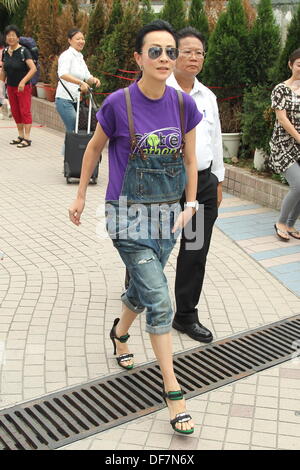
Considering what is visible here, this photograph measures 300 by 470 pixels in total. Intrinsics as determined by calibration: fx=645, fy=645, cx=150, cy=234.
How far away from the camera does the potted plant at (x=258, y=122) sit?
24.3 ft

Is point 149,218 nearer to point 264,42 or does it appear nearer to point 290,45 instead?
point 290,45

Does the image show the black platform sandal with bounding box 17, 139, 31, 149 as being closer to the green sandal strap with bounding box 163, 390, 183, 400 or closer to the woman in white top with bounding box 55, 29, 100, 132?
the woman in white top with bounding box 55, 29, 100, 132

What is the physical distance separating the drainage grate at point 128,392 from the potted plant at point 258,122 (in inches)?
138

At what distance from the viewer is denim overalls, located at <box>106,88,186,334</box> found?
3.22 meters

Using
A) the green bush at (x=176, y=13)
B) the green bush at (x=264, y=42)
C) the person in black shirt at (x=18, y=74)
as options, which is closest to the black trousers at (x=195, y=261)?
the green bush at (x=264, y=42)

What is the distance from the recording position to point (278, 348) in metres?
4.22

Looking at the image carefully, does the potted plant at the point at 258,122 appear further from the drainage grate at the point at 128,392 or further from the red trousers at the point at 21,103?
the red trousers at the point at 21,103

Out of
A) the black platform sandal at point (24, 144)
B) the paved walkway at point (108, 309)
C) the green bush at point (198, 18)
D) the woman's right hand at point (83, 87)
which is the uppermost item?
the green bush at point (198, 18)

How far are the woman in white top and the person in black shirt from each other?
4.91 feet

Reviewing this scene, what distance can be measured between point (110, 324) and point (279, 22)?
6218 mm

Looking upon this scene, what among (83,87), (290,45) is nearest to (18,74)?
(83,87)

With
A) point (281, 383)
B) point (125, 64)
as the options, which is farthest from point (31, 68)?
point (281, 383)
